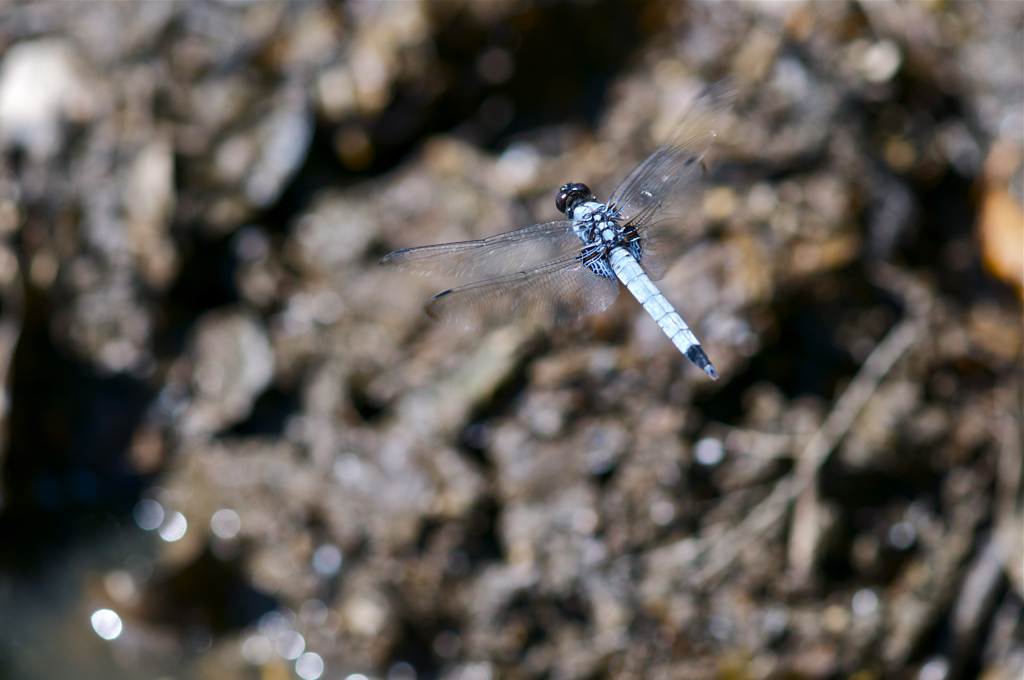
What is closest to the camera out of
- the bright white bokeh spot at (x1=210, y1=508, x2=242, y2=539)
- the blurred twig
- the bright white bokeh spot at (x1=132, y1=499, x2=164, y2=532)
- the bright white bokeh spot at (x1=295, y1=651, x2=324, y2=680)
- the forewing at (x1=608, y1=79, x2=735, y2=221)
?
the forewing at (x1=608, y1=79, x2=735, y2=221)

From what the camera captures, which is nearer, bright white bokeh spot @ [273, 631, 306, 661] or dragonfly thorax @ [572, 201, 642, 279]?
dragonfly thorax @ [572, 201, 642, 279]

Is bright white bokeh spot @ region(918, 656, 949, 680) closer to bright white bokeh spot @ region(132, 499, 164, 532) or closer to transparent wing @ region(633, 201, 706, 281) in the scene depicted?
transparent wing @ region(633, 201, 706, 281)

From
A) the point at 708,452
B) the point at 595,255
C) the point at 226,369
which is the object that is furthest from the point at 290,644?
the point at 595,255

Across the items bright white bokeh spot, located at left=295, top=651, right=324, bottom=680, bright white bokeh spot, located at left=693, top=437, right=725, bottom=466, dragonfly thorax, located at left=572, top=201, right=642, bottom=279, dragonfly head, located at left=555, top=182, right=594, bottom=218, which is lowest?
bright white bokeh spot, located at left=693, top=437, right=725, bottom=466

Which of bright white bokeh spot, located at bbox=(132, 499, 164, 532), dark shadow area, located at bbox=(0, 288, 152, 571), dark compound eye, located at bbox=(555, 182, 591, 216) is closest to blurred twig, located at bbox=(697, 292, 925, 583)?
dark compound eye, located at bbox=(555, 182, 591, 216)

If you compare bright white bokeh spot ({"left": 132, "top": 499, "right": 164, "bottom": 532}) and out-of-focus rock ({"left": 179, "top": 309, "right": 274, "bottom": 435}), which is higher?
out-of-focus rock ({"left": 179, "top": 309, "right": 274, "bottom": 435})

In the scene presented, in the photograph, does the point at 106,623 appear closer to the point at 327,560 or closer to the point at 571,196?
the point at 327,560
